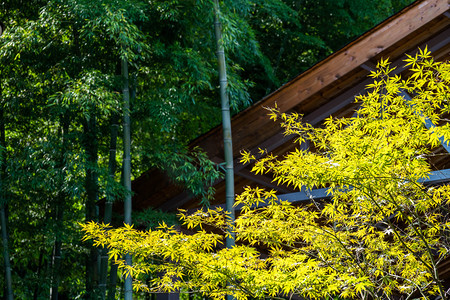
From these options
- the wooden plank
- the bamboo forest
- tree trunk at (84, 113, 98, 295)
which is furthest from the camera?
tree trunk at (84, 113, 98, 295)

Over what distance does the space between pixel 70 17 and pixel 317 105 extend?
2.14 m

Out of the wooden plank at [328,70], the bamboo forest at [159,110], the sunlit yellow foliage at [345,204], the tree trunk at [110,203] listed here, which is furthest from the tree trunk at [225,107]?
the sunlit yellow foliage at [345,204]

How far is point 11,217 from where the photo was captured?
246 inches

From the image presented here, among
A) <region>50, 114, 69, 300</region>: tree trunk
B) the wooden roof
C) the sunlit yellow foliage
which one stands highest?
the wooden roof

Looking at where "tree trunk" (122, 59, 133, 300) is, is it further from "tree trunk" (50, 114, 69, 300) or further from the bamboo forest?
"tree trunk" (50, 114, 69, 300)

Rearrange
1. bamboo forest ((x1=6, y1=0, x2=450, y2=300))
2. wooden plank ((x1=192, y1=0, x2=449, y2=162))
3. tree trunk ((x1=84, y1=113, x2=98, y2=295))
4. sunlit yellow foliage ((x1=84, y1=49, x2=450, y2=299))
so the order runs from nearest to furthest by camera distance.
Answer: sunlit yellow foliage ((x1=84, y1=49, x2=450, y2=299))
bamboo forest ((x1=6, y1=0, x2=450, y2=300))
wooden plank ((x1=192, y1=0, x2=449, y2=162))
tree trunk ((x1=84, y1=113, x2=98, y2=295))

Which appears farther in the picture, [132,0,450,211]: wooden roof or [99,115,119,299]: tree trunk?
[99,115,119,299]: tree trunk

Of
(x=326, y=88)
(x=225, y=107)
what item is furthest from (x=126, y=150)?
(x=326, y=88)

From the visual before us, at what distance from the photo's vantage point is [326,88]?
4832 millimetres

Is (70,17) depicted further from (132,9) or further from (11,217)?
(11,217)

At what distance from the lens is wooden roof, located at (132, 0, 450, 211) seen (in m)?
4.63

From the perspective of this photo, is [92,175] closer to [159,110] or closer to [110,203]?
[110,203]

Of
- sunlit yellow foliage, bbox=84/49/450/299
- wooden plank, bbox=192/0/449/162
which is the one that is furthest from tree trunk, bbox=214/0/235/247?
sunlit yellow foliage, bbox=84/49/450/299

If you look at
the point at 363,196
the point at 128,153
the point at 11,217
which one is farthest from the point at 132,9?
the point at 11,217
